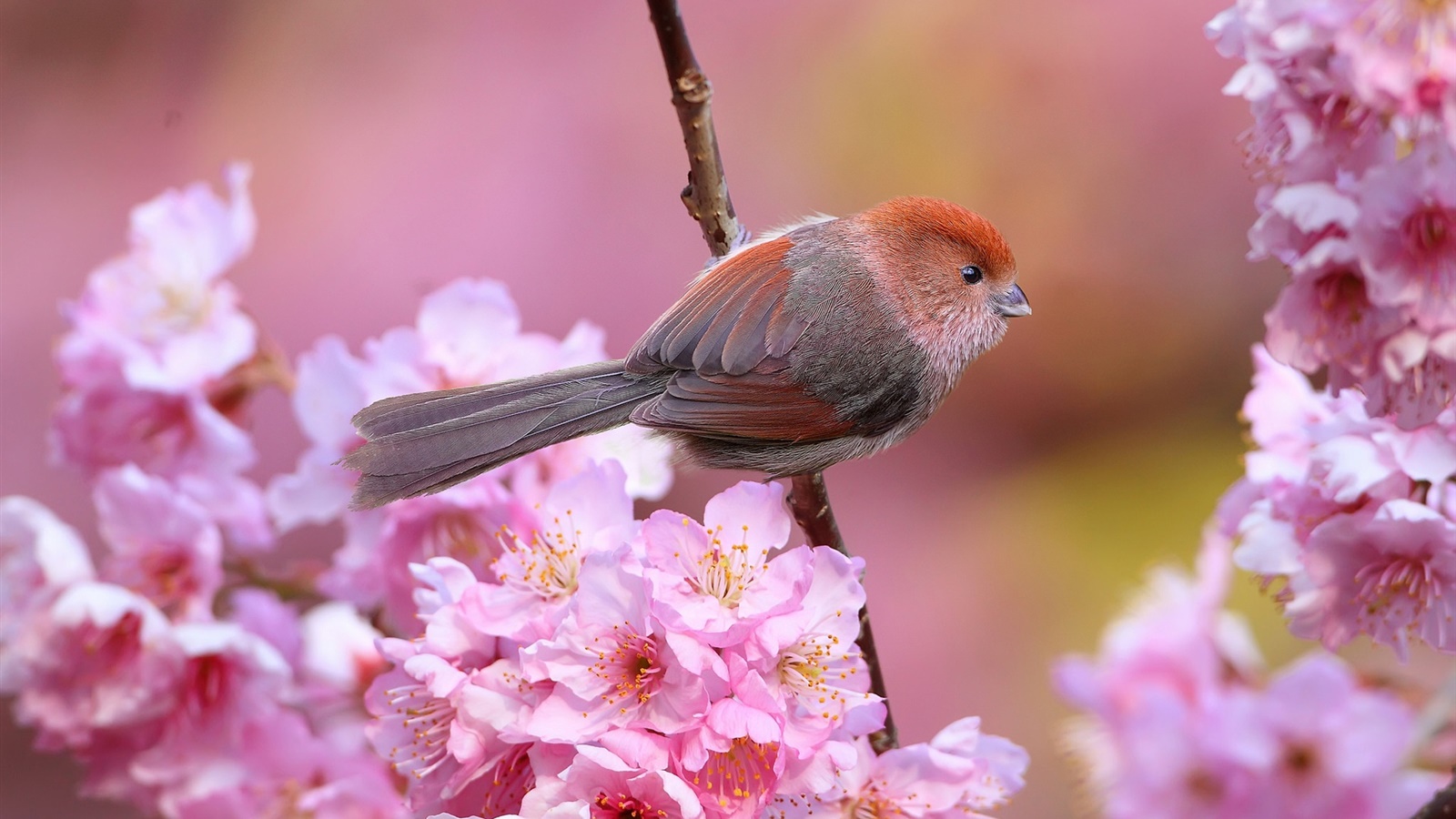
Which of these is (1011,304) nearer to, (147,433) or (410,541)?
(410,541)

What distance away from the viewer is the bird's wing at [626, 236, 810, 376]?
0.98 meters

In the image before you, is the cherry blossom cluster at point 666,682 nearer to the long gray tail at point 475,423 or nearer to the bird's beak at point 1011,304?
the long gray tail at point 475,423

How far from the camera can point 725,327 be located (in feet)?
3.24

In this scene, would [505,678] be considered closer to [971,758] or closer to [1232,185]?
[971,758]

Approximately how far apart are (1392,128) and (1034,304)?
1.91m

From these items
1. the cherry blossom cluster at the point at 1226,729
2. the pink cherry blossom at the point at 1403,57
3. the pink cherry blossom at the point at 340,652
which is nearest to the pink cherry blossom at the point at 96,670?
the pink cherry blossom at the point at 340,652

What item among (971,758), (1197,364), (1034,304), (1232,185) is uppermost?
(1232,185)

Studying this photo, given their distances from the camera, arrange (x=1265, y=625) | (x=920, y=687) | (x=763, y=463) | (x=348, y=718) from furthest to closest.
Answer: (x=920, y=687) < (x=1265, y=625) < (x=348, y=718) < (x=763, y=463)

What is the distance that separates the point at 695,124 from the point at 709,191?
0.06 m

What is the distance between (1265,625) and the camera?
2266 mm

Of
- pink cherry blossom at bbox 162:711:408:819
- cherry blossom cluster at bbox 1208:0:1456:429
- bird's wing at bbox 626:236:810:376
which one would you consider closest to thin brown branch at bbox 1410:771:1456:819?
cherry blossom cluster at bbox 1208:0:1456:429

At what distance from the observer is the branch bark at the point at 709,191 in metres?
0.76

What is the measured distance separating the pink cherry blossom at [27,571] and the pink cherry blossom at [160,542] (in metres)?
0.04

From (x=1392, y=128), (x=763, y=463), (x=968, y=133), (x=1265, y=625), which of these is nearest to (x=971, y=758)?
(x=763, y=463)
